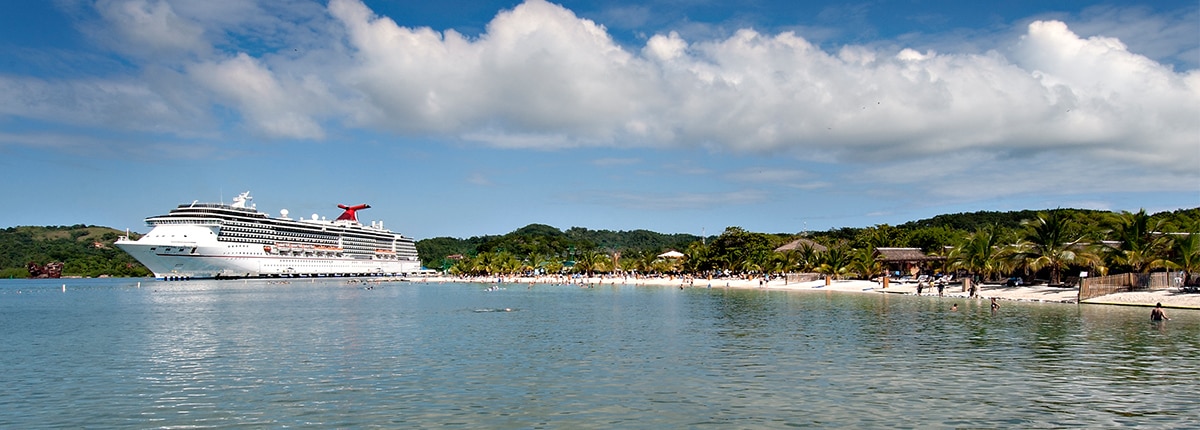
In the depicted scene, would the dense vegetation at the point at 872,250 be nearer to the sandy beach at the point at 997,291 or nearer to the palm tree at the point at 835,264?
the palm tree at the point at 835,264

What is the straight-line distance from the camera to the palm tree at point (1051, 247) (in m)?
46.7

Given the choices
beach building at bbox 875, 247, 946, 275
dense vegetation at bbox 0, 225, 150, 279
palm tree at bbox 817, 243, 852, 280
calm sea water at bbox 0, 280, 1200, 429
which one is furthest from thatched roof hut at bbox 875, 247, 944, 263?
dense vegetation at bbox 0, 225, 150, 279

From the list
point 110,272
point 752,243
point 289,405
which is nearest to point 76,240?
point 110,272

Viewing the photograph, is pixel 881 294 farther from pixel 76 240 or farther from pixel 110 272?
pixel 76 240

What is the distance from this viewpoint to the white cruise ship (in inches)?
4252

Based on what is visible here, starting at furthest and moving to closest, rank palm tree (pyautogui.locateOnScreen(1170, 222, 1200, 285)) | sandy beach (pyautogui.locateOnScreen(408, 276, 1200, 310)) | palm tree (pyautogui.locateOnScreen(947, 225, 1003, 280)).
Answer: palm tree (pyautogui.locateOnScreen(947, 225, 1003, 280)), palm tree (pyautogui.locateOnScreen(1170, 222, 1200, 285)), sandy beach (pyautogui.locateOnScreen(408, 276, 1200, 310))

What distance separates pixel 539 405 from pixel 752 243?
7785 cm

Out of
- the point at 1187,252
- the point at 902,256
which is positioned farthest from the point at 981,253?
the point at 902,256

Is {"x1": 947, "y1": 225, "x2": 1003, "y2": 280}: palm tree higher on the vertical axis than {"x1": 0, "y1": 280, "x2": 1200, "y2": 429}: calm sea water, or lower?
higher

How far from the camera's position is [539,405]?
601 inches

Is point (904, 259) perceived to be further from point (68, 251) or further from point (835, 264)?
point (68, 251)

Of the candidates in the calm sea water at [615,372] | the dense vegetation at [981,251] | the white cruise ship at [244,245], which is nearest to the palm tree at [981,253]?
the dense vegetation at [981,251]

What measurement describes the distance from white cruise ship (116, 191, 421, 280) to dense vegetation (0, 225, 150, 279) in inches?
A: 1484

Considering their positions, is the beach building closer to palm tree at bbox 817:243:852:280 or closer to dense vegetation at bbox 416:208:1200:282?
dense vegetation at bbox 416:208:1200:282
